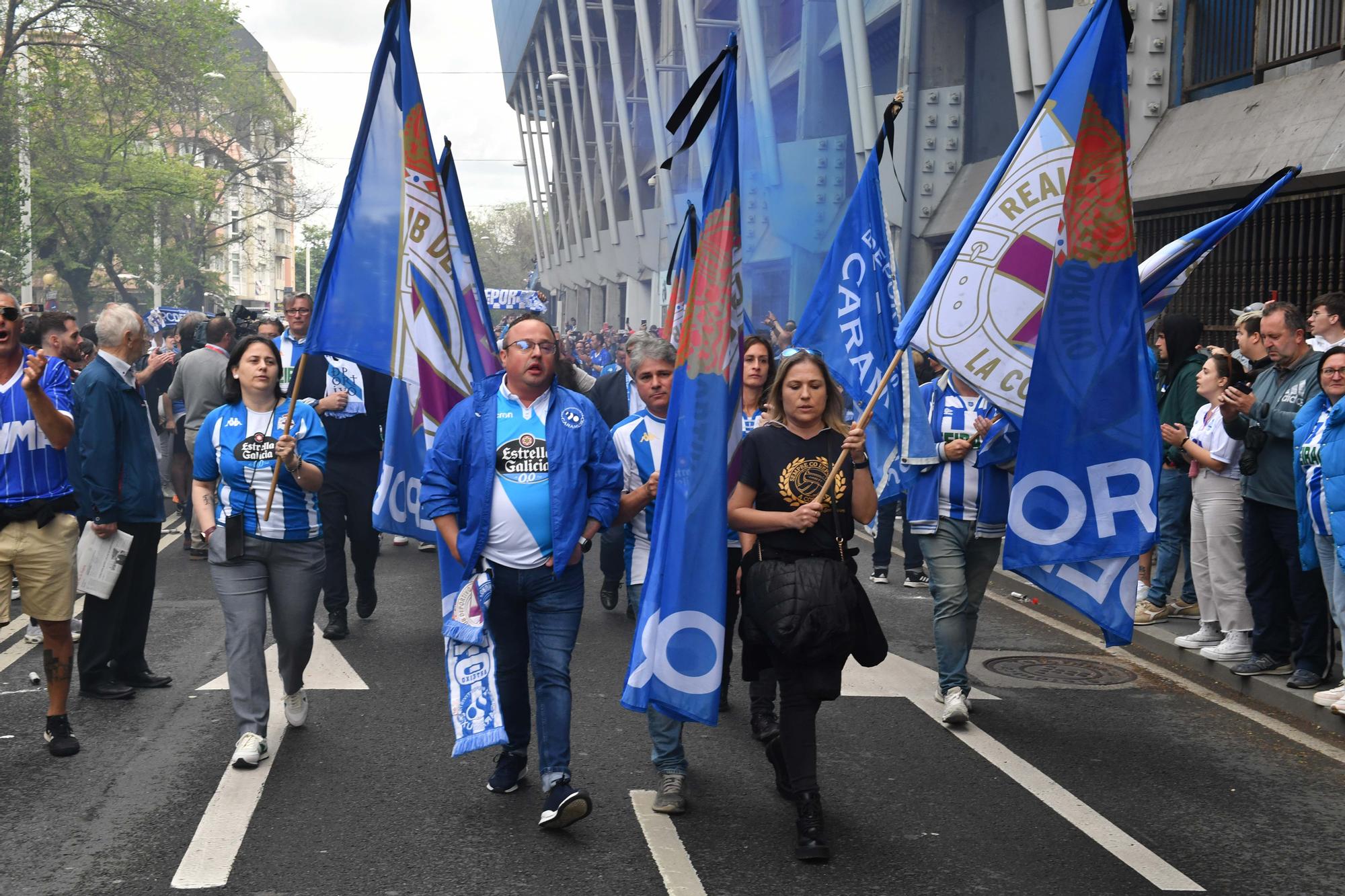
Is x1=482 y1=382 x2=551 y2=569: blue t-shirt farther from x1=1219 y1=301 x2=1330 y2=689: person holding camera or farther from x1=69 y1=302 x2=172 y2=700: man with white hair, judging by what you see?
x1=1219 y1=301 x2=1330 y2=689: person holding camera

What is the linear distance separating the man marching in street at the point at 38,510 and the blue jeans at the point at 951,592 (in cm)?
395

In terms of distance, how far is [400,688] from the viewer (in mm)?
7363

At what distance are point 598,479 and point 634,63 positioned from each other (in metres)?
48.4

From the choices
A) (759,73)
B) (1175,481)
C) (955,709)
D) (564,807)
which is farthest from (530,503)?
(759,73)

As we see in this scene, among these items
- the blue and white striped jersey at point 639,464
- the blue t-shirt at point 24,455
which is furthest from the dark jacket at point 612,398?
the blue t-shirt at point 24,455

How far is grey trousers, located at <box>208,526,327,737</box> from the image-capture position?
6.03 metres

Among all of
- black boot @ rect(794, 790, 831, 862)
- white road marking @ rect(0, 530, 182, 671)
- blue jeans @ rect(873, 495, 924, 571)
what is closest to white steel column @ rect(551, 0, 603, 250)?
blue jeans @ rect(873, 495, 924, 571)

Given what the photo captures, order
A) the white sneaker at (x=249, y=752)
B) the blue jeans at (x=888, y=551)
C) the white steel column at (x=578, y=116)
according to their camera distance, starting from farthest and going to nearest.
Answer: the white steel column at (x=578, y=116), the blue jeans at (x=888, y=551), the white sneaker at (x=249, y=752)

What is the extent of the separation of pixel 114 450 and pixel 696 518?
11.5 feet

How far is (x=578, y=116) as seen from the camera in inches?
2128

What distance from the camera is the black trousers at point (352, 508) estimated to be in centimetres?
886

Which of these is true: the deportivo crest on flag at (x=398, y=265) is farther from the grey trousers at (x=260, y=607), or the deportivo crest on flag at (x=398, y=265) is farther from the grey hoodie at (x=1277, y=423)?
the grey hoodie at (x=1277, y=423)

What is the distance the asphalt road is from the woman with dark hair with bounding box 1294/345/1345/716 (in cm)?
75

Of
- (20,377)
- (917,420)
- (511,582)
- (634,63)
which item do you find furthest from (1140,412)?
(634,63)
